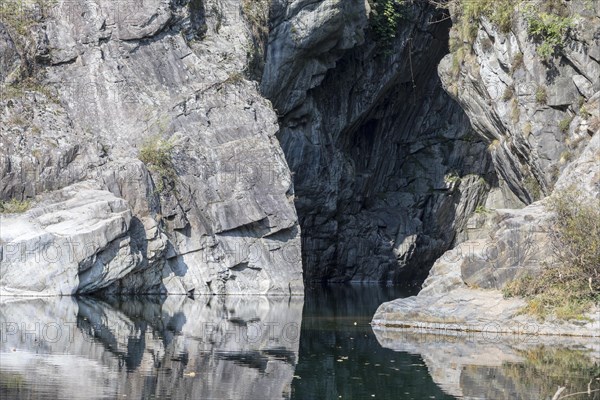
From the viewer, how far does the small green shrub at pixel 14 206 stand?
113ft

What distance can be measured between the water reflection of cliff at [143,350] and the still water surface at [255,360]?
24 mm

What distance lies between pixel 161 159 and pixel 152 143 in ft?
3.37

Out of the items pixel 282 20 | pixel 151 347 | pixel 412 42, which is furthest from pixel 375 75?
pixel 151 347

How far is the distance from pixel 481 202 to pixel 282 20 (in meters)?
19.8

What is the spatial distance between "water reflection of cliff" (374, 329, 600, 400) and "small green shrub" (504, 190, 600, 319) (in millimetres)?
1734

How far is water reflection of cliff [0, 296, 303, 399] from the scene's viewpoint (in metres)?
15.0

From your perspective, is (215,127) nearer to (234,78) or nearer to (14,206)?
(234,78)

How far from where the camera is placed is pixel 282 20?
145 ft

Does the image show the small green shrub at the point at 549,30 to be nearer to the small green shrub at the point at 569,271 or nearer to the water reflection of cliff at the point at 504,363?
the small green shrub at the point at 569,271

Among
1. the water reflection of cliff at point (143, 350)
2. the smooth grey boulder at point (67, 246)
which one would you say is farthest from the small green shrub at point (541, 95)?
the smooth grey boulder at point (67, 246)

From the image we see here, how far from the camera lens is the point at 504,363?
18.9 m

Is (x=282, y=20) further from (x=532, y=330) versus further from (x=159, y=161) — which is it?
(x=532, y=330)

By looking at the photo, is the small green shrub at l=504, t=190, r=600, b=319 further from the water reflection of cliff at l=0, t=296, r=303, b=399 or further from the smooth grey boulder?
the smooth grey boulder

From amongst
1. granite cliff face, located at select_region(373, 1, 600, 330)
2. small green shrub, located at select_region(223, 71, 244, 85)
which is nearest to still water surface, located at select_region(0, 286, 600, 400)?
granite cliff face, located at select_region(373, 1, 600, 330)
